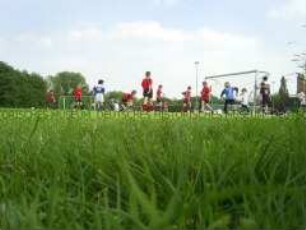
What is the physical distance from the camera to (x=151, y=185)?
1.85m

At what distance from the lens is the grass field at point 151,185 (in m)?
1.50

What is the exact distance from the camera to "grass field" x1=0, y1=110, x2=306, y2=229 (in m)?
1.50

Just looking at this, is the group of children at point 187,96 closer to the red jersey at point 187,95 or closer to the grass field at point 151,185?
the red jersey at point 187,95

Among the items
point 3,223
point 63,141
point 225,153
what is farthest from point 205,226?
point 63,141

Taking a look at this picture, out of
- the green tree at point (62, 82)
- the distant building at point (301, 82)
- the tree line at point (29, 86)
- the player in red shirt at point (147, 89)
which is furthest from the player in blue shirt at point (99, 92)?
the green tree at point (62, 82)

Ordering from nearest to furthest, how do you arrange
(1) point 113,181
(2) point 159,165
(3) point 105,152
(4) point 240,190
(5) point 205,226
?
(4) point 240,190
(5) point 205,226
(1) point 113,181
(2) point 159,165
(3) point 105,152

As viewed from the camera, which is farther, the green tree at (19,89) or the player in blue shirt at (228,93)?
the green tree at (19,89)

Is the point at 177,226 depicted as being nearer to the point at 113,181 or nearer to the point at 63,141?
the point at 113,181

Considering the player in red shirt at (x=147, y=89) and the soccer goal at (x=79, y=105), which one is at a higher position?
the player in red shirt at (x=147, y=89)

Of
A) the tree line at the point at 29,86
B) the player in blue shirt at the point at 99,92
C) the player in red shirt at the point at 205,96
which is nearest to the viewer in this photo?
the player in blue shirt at the point at 99,92

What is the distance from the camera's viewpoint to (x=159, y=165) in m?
2.21

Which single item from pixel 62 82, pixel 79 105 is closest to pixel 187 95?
pixel 79 105

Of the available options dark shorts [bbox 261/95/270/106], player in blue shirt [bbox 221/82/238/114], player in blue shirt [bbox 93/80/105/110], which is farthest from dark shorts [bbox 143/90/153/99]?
dark shorts [bbox 261/95/270/106]

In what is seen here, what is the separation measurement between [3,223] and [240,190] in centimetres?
64
